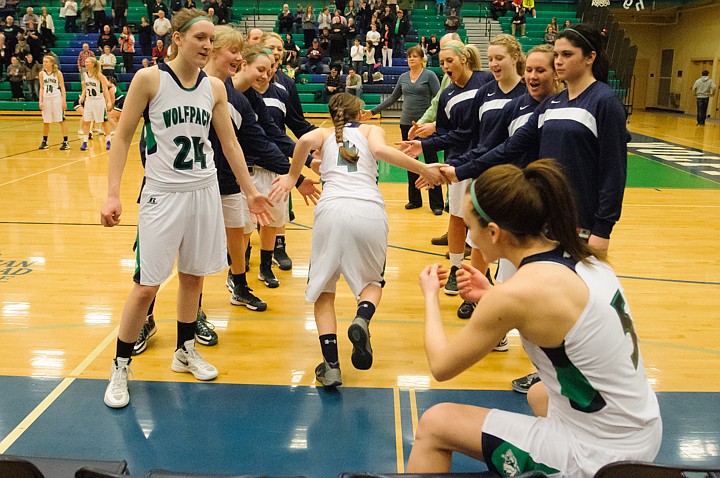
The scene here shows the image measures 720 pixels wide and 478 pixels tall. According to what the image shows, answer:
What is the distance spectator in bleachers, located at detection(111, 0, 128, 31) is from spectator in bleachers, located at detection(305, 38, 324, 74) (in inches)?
280

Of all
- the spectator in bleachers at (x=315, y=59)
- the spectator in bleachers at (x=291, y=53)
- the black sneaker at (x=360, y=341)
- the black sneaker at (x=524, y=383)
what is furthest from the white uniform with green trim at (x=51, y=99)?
the black sneaker at (x=524, y=383)

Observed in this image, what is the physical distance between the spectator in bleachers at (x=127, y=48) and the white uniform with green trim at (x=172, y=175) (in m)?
19.7

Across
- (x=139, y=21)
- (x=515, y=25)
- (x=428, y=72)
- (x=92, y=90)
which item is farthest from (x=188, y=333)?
(x=139, y=21)

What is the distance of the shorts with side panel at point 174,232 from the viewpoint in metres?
3.42

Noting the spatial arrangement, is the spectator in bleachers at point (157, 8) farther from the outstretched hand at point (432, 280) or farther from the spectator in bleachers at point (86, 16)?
the outstretched hand at point (432, 280)

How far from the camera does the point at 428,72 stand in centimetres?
845

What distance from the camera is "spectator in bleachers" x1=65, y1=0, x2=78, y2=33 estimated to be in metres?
23.8

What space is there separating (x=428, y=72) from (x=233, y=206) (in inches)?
176

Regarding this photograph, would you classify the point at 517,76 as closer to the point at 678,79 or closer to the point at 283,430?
the point at 283,430

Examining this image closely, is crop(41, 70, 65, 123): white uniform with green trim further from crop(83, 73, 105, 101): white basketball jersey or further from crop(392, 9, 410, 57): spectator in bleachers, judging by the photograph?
crop(392, 9, 410, 57): spectator in bleachers

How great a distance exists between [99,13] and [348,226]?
23261 mm

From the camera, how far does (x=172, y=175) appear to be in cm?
342

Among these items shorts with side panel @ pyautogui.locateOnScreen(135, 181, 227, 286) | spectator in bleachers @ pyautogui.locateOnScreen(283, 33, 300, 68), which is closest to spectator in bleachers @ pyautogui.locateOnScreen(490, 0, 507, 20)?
spectator in bleachers @ pyautogui.locateOnScreen(283, 33, 300, 68)

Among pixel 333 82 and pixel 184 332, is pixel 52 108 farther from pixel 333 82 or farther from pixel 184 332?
pixel 184 332
